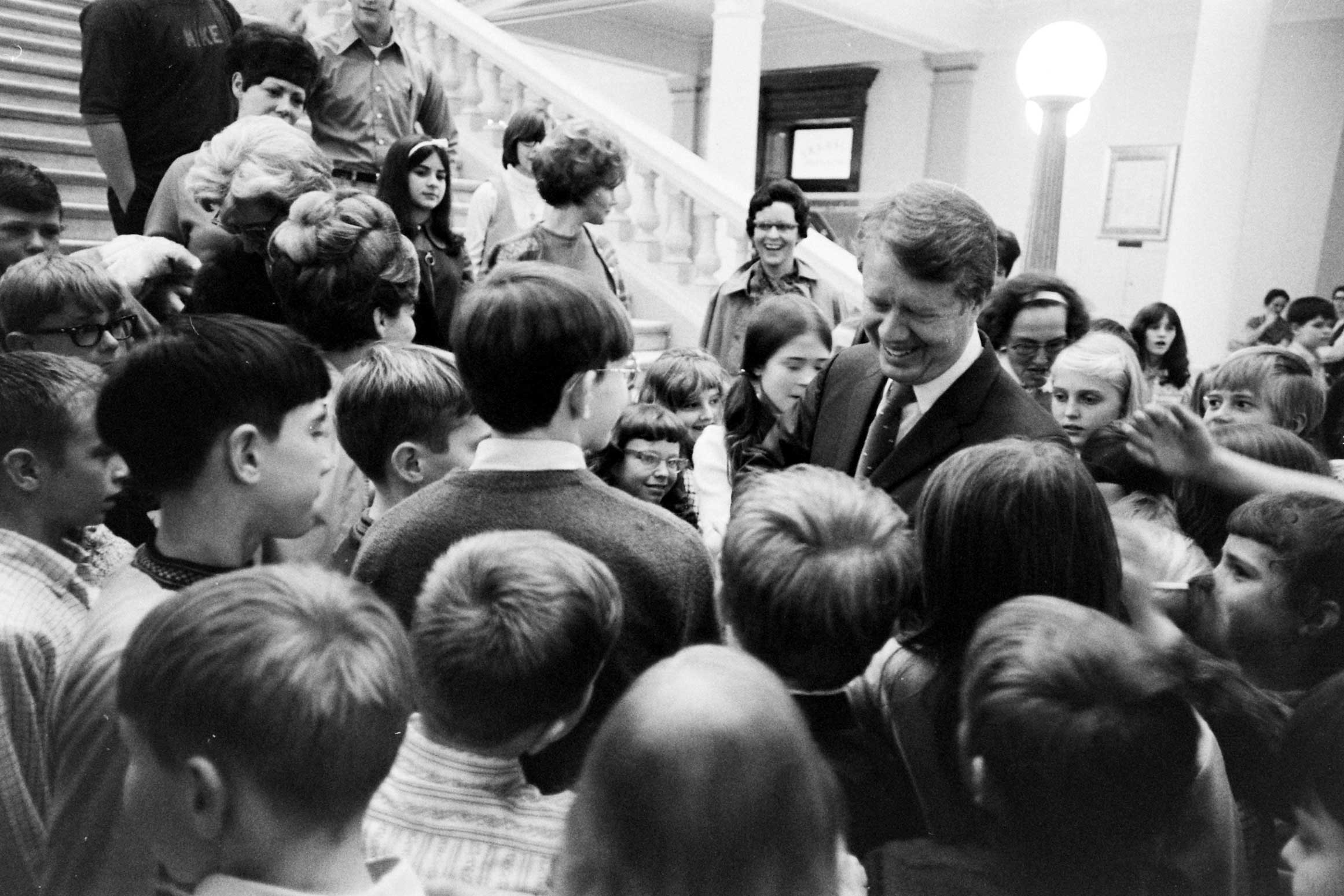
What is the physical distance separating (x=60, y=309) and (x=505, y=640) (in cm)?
158

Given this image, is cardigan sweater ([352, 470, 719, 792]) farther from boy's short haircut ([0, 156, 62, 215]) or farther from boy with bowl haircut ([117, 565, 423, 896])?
boy's short haircut ([0, 156, 62, 215])

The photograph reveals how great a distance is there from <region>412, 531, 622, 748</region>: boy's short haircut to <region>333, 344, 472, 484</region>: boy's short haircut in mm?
722

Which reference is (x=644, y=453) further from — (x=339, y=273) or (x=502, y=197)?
(x=502, y=197)

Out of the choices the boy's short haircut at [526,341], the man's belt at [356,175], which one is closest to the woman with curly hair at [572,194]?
the man's belt at [356,175]

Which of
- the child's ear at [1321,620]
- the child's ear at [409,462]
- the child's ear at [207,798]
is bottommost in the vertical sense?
the child's ear at [207,798]

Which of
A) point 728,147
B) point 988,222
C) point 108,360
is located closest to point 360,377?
point 108,360

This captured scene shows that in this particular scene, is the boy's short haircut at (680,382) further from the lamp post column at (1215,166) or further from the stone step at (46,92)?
the lamp post column at (1215,166)

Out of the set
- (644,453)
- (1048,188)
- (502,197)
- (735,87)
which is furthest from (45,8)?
(1048,188)

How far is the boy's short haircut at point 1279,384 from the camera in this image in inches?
103

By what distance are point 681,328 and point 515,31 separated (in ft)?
28.0

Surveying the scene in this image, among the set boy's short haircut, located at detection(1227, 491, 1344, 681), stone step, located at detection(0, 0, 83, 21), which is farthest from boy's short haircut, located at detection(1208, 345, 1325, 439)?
stone step, located at detection(0, 0, 83, 21)

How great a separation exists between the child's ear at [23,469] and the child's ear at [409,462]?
57 centimetres

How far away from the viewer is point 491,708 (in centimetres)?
117

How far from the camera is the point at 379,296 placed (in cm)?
225
